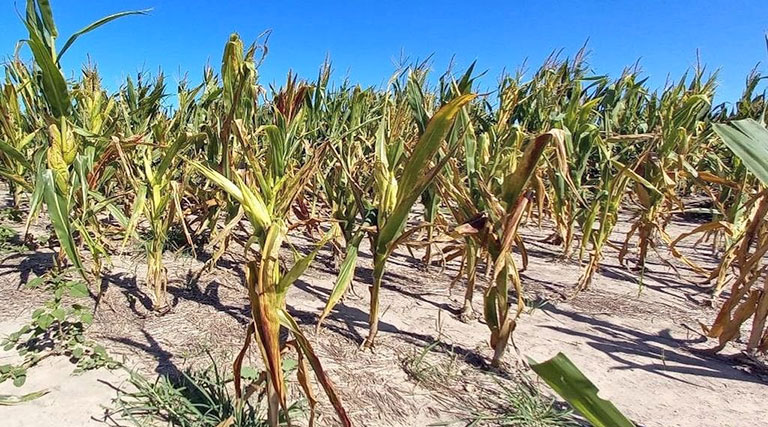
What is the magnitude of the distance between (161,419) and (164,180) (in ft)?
2.62

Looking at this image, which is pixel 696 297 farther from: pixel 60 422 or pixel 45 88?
pixel 45 88

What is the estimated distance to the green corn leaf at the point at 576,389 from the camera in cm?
43

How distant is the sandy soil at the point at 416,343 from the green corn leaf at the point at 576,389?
0.77 m

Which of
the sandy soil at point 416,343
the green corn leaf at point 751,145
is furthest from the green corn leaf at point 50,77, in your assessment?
the green corn leaf at point 751,145

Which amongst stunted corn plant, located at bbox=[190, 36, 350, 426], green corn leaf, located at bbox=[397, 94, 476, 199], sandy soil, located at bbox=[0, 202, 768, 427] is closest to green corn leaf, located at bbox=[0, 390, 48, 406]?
sandy soil, located at bbox=[0, 202, 768, 427]

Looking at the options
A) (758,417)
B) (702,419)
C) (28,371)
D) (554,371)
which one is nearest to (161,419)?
(28,371)

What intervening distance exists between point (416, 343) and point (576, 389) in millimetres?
1117

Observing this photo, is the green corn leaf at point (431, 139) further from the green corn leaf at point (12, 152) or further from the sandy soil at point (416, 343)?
the green corn leaf at point (12, 152)

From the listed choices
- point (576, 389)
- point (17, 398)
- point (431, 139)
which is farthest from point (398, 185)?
point (17, 398)

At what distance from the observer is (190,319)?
1.61 metres

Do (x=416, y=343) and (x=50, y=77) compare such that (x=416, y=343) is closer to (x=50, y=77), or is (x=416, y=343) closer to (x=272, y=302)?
(x=272, y=302)

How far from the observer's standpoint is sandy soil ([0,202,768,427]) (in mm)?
1209

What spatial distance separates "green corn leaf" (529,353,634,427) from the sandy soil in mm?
769

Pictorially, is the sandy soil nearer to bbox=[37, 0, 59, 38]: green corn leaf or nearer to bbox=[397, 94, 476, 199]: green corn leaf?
bbox=[397, 94, 476, 199]: green corn leaf
